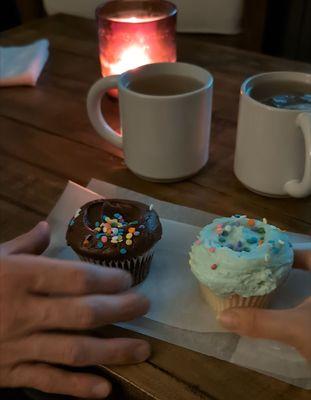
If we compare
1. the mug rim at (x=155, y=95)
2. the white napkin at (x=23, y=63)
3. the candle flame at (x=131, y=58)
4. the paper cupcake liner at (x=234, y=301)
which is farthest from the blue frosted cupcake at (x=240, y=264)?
the white napkin at (x=23, y=63)

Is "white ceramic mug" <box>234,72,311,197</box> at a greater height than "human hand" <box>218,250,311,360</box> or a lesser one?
greater

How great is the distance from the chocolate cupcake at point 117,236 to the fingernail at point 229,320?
0.38 feet

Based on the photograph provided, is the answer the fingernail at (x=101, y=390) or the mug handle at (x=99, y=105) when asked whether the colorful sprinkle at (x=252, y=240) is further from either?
the mug handle at (x=99, y=105)

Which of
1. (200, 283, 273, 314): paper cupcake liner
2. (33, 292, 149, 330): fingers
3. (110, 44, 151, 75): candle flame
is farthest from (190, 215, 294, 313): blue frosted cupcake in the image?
(110, 44, 151, 75): candle flame

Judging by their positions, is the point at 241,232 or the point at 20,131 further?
the point at 20,131

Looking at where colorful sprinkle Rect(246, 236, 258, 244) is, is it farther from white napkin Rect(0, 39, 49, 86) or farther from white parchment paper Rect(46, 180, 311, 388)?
white napkin Rect(0, 39, 49, 86)

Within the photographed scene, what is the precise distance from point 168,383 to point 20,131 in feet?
1.88

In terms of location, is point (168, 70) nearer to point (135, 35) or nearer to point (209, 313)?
point (135, 35)

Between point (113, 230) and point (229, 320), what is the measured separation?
0.55 feet

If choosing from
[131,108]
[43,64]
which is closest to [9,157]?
[131,108]

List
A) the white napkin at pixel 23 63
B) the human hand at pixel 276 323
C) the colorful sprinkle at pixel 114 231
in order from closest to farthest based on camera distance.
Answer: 1. the human hand at pixel 276 323
2. the colorful sprinkle at pixel 114 231
3. the white napkin at pixel 23 63

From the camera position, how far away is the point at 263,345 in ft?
1.64

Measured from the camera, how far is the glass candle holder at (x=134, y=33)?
90cm

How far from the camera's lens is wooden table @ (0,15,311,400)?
0.47 metres
